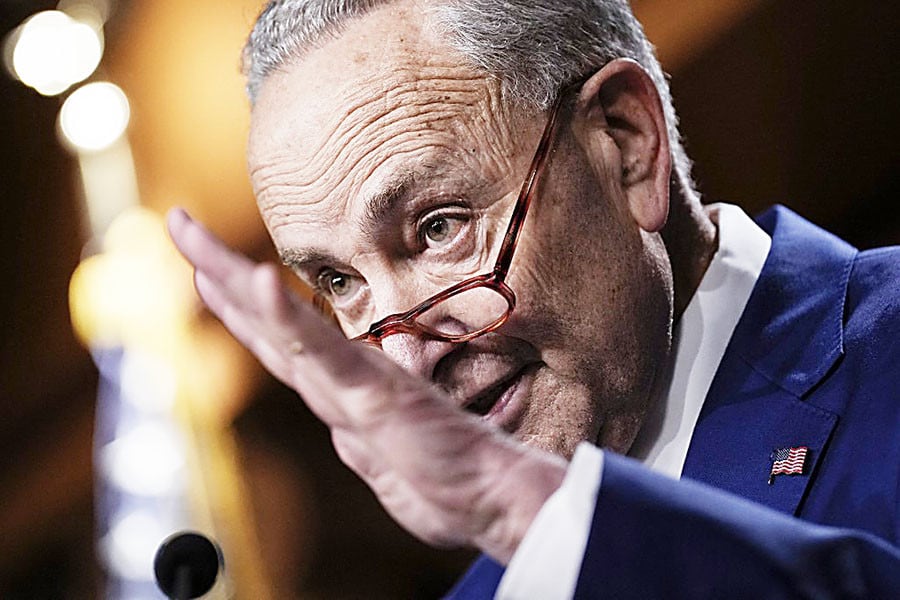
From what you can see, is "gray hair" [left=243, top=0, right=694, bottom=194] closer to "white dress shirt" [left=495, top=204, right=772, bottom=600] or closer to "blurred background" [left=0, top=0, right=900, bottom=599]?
"white dress shirt" [left=495, top=204, right=772, bottom=600]

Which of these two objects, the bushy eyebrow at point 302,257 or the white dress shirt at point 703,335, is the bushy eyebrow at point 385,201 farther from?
the white dress shirt at point 703,335

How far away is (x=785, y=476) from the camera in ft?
5.04

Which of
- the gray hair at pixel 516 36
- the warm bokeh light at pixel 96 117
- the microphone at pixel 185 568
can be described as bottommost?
the warm bokeh light at pixel 96 117

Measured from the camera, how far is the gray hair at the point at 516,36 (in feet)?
5.65

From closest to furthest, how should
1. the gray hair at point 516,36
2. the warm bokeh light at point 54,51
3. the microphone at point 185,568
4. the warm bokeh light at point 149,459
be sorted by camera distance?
the microphone at point 185,568 → the gray hair at point 516,36 → the warm bokeh light at point 54,51 → the warm bokeh light at point 149,459

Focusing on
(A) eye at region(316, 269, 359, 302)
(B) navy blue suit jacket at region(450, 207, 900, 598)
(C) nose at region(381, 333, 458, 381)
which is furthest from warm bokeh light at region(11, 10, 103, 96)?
(C) nose at region(381, 333, 458, 381)

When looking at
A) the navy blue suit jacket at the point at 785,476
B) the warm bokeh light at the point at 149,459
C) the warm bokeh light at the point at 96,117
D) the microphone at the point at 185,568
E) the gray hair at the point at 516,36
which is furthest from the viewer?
the warm bokeh light at the point at 96,117

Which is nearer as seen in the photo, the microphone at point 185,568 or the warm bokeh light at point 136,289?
the microphone at point 185,568

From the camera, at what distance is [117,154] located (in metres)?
3.91

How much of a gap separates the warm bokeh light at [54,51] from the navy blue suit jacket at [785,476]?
2.32 m

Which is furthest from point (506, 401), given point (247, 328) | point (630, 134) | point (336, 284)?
point (247, 328)

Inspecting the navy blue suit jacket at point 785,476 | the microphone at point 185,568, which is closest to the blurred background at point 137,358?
the navy blue suit jacket at point 785,476

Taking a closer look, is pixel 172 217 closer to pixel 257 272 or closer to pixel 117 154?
pixel 257 272

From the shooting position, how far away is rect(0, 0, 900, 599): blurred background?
3691 mm
